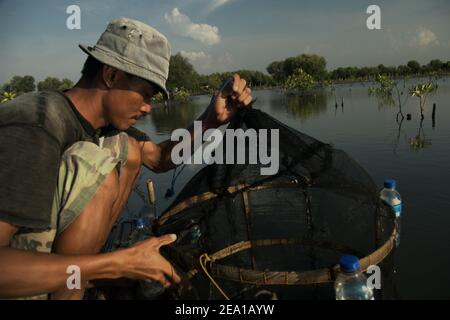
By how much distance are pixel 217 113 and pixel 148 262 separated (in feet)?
5.28

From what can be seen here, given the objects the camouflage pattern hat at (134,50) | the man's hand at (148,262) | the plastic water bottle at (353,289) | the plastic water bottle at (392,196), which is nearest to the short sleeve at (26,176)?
the man's hand at (148,262)

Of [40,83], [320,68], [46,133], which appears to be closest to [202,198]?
[46,133]

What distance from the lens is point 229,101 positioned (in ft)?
9.69

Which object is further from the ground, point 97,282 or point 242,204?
point 242,204

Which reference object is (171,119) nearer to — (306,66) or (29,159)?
(29,159)

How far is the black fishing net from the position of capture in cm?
245

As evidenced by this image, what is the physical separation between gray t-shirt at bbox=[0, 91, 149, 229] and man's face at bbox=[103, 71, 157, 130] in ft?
1.24

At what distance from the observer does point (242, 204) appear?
3.51 meters

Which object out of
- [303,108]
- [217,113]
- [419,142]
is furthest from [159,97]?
[217,113]

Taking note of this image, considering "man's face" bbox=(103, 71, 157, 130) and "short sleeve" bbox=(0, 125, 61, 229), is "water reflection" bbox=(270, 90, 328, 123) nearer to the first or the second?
"man's face" bbox=(103, 71, 157, 130)

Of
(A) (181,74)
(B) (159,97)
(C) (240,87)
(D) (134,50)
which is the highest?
(A) (181,74)

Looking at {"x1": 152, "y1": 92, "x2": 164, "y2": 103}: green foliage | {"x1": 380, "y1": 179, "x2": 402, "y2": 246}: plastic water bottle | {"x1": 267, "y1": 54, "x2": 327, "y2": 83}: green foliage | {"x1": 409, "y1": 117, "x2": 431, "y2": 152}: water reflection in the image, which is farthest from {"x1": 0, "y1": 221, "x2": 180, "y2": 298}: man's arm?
{"x1": 267, "y1": 54, "x2": 327, "y2": 83}: green foliage
